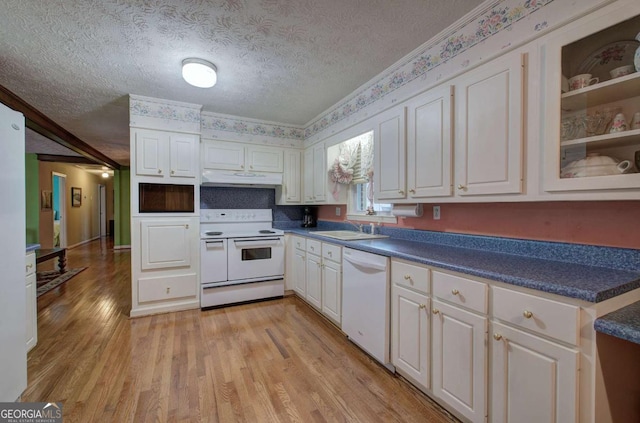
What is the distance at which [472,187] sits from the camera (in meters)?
1.70

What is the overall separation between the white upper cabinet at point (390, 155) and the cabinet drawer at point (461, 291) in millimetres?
855

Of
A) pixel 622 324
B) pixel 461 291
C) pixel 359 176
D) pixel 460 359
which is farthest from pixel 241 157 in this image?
pixel 622 324

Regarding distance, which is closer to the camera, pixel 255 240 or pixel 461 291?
pixel 461 291

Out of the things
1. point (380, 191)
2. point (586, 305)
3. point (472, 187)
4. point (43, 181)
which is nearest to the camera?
point (586, 305)

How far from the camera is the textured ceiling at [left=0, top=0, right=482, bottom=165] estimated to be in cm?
167

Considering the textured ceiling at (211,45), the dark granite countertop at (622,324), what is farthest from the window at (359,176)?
the dark granite countertop at (622,324)

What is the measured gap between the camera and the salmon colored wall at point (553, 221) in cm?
131

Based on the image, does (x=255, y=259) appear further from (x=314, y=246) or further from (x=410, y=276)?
(x=410, y=276)

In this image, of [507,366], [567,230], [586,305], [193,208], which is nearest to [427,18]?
[567,230]

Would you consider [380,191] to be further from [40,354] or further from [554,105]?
[40,354]

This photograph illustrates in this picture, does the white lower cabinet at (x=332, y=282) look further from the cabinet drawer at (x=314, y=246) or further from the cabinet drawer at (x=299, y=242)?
the cabinet drawer at (x=299, y=242)

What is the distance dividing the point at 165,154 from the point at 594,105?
356 cm

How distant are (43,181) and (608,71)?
9.18 meters

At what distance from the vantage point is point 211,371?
6.56 feet
